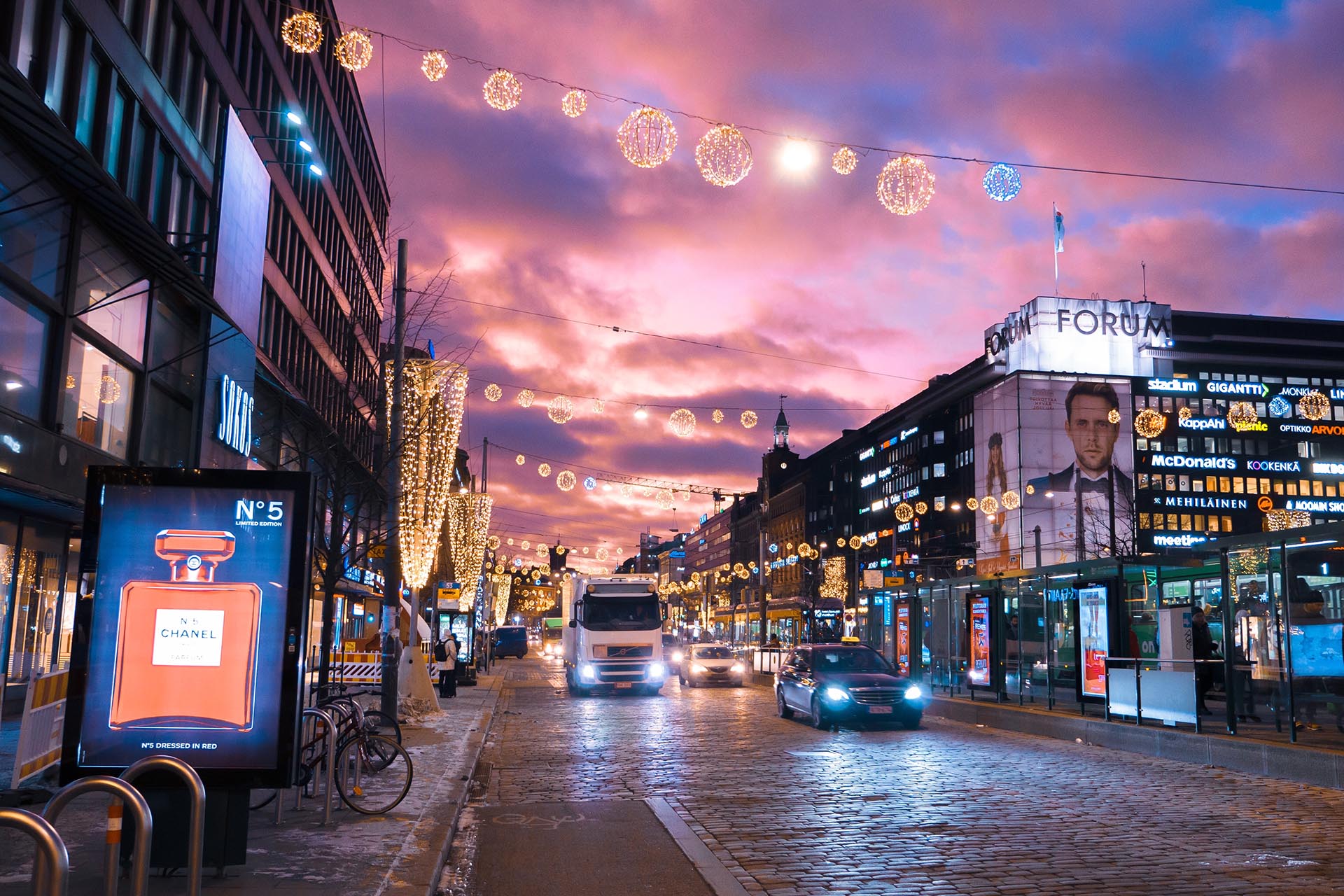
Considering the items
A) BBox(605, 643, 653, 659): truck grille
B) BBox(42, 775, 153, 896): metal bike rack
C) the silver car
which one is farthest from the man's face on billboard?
BBox(42, 775, 153, 896): metal bike rack

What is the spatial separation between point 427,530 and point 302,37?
13.8 m

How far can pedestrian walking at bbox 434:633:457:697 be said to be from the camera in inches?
1195

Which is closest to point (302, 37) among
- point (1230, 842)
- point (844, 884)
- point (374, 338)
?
point (844, 884)

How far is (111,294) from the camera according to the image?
1644 cm

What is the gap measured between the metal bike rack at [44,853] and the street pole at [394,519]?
15990 mm

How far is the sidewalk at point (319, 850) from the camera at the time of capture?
779 cm

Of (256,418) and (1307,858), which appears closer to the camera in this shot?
(1307,858)

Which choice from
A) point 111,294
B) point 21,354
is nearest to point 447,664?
point 111,294

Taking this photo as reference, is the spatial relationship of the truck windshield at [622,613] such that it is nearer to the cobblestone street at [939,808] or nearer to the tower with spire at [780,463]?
the cobblestone street at [939,808]

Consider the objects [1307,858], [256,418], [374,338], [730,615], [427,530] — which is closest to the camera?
[1307,858]

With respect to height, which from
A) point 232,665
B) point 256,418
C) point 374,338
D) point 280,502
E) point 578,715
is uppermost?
point 374,338

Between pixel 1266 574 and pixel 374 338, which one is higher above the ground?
pixel 374 338

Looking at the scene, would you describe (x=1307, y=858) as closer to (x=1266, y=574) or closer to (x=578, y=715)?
(x=1266, y=574)

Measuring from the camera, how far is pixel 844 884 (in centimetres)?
837
